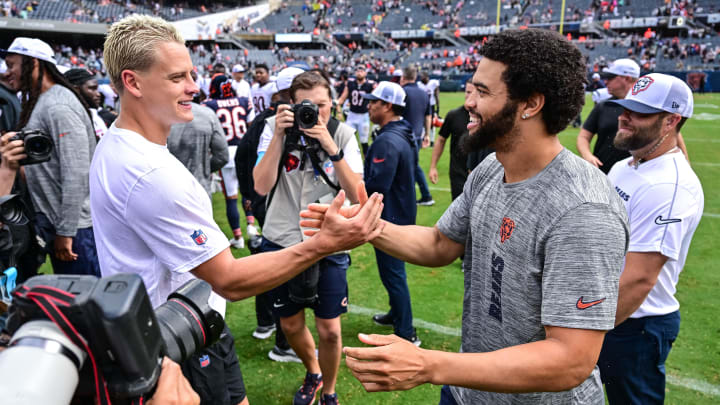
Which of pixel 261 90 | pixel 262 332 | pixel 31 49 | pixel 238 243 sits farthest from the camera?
pixel 261 90

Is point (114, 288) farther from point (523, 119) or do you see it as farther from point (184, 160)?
point (184, 160)

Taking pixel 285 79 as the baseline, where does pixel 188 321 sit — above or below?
below

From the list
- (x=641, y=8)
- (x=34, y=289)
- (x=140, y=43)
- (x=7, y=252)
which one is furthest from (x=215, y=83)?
(x=641, y=8)

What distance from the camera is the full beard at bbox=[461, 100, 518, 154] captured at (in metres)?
1.70

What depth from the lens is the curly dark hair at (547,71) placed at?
1.61 meters

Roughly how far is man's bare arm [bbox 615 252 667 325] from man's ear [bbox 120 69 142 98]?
2233 millimetres

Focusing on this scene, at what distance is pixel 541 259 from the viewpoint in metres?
1.57

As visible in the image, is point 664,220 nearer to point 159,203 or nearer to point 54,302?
point 159,203

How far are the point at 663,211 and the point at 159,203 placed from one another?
2.24 m

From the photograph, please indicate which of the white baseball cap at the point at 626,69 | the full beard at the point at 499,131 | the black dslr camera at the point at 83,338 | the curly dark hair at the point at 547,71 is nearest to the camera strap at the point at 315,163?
the full beard at the point at 499,131

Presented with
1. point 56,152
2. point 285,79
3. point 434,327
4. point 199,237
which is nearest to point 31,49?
point 56,152

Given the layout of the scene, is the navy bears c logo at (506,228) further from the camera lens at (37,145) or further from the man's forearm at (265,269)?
the camera lens at (37,145)

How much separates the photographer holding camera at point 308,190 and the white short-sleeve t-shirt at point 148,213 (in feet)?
4.27

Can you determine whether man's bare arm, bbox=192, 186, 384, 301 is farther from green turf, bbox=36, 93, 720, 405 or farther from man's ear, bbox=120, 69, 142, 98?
green turf, bbox=36, 93, 720, 405
